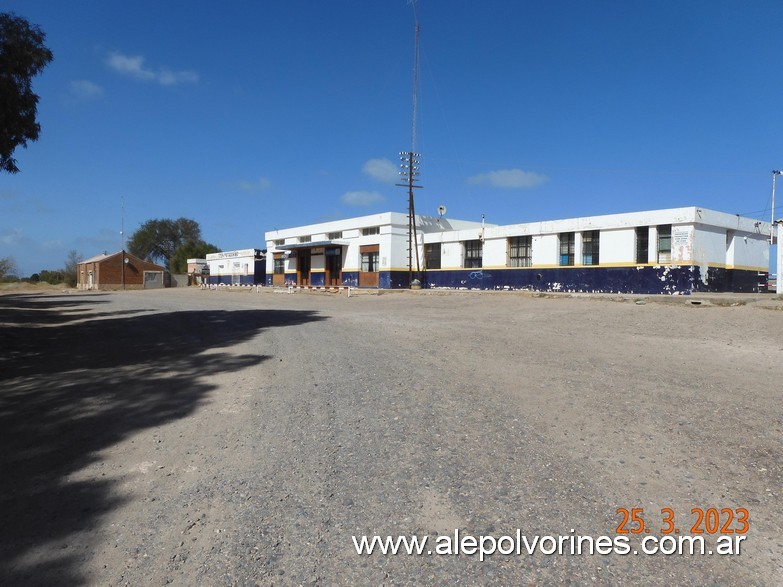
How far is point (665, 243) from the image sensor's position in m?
25.6

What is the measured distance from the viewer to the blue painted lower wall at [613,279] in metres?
25.0

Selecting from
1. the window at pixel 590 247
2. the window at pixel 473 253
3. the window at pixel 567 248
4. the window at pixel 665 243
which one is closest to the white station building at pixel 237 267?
the window at pixel 473 253

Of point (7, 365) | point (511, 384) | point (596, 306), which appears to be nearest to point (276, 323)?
point (7, 365)

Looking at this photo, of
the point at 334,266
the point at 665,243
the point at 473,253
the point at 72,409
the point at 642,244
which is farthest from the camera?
the point at 334,266

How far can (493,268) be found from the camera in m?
34.1

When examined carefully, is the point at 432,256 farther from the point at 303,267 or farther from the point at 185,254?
the point at 185,254

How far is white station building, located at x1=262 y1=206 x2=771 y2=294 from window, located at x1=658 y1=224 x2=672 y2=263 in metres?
0.05

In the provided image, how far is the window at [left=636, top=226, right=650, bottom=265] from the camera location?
86.5 feet

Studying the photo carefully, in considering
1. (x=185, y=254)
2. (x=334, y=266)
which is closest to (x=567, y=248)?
(x=334, y=266)

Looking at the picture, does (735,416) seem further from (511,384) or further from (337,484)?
(337,484)

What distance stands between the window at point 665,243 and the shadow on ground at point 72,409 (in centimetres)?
2168

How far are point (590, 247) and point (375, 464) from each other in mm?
27715

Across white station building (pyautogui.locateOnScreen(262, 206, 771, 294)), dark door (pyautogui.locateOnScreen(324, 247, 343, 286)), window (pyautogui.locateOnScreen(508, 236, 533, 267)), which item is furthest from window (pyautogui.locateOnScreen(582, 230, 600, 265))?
dark door (pyautogui.locateOnScreen(324, 247, 343, 286))

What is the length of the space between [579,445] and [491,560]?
197 centimetres
